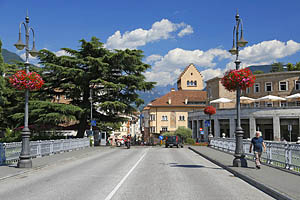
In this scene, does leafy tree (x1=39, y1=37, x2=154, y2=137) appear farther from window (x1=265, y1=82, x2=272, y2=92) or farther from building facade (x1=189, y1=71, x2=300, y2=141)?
window (x1=265, y1=82, x2=272, y2=92)

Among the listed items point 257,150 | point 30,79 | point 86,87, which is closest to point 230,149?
point 257,150

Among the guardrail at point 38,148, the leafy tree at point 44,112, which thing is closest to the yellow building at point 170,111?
the leafy tree at point 44,112

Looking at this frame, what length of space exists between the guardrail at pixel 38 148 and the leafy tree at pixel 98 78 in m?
6.32

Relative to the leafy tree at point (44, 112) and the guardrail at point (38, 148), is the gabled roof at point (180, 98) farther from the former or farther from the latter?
the guardrail at point (38, 148)

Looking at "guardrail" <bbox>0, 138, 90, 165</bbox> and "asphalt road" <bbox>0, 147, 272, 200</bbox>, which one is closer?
"asphalt road" <bbox>0, 147, 272, 200</bbox>

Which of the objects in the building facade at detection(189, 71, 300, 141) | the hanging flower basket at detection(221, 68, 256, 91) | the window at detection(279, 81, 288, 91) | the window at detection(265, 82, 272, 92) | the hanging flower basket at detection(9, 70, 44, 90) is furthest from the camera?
the window at detection(265, 82, 272, 92)

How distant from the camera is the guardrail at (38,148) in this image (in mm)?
15609

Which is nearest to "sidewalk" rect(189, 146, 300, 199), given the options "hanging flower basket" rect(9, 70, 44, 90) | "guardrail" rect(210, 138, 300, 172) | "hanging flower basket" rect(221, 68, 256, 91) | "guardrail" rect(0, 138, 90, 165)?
"guardrail" rect(210, 138, 300, 172)

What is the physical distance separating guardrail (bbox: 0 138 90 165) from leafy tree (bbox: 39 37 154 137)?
20.7ft

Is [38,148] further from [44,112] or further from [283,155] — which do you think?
[44,112]

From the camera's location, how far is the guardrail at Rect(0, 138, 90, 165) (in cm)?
1561

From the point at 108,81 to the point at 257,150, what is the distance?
2674 centimetres

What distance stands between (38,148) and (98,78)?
55.9 feet

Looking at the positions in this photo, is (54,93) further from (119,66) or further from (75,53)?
(119,66)
